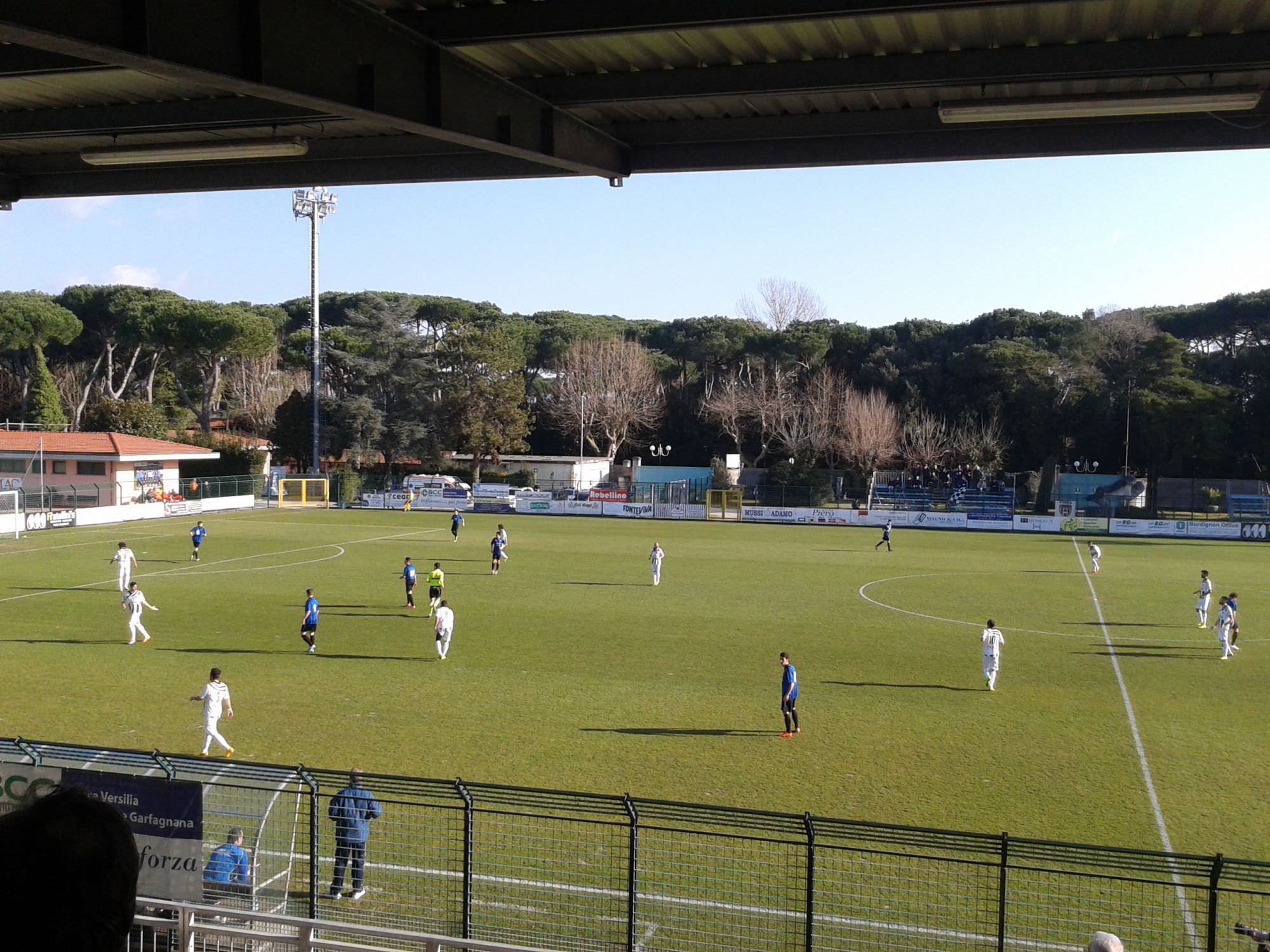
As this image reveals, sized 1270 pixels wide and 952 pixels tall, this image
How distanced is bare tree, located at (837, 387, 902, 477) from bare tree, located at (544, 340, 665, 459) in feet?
55.1

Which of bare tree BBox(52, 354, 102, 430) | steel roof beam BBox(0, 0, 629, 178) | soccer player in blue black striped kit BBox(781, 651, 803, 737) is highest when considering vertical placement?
bare tree BBox(52, 354, 102, 430)

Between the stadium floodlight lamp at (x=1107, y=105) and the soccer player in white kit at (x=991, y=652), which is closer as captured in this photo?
the stadium floodlight lamp at (x=1107, y=105)

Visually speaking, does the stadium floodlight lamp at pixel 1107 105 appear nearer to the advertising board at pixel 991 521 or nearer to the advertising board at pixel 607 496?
the advertising board at pixel 991 521

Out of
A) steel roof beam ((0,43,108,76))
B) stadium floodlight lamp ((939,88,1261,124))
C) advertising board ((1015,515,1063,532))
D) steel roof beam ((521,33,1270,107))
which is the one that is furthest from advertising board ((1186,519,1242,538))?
steel roof beam ((0,43,108,76))

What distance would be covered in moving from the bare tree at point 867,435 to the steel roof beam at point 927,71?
72.4m

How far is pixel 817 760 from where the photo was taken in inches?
602

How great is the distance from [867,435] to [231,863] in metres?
73.0

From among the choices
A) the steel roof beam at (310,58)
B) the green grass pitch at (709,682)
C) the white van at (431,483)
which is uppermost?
the steel roof beam at (310,58)

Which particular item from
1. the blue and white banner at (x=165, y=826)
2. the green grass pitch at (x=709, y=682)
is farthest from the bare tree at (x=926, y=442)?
the blue and white banner at (x=165, y=826)

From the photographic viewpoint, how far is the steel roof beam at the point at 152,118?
8.62 meters

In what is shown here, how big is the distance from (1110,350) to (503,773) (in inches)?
2967

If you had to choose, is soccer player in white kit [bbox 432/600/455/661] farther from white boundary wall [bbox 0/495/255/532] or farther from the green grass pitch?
white boundary wall [bbox 0/495/255/532]

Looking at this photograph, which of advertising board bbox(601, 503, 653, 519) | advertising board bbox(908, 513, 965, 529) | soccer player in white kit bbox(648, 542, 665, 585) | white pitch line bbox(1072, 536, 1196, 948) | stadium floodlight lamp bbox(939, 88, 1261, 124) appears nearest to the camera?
stadium floodlight lamp bbox(939, 88, 1261, 124)

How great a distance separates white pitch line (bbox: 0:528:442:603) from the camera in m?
30.4
